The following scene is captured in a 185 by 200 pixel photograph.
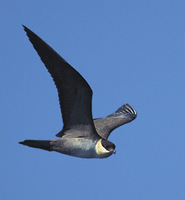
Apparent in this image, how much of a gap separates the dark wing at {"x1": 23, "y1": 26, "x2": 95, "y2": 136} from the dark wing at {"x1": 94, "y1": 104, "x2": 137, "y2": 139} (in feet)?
6.95

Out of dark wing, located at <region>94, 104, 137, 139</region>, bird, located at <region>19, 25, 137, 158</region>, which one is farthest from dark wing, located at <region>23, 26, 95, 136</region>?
dark wing, located at <region>94, 104, 137, 139</region>

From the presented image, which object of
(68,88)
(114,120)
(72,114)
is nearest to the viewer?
(68,88)

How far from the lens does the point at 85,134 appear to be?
1126cm

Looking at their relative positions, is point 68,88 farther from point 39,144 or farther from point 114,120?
point 114,120

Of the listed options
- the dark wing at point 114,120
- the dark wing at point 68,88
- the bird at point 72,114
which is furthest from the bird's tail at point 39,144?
the dark wing at point 114,120

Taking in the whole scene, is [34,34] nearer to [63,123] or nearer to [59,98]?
[59,98]

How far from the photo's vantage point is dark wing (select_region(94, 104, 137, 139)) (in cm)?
1349

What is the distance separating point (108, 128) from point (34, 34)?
499 centimetres

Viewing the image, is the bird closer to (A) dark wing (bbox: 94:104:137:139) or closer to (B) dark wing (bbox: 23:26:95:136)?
(B) dark wing (bbox: 23:26:95:136)

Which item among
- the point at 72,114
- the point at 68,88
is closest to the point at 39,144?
the point at 72,114

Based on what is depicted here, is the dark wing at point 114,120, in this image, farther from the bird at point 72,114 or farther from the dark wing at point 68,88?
the dark wing at point 68,88

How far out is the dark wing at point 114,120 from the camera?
531 inches

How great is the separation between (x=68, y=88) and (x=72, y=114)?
2.61 ft

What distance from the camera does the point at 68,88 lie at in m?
10.5
